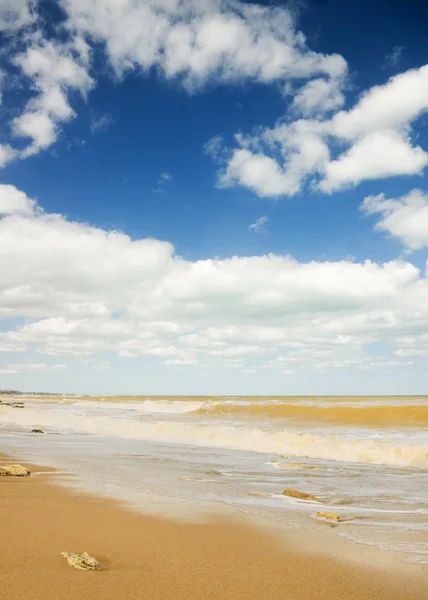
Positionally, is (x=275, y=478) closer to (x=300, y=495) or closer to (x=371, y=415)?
(x=300, y=495)

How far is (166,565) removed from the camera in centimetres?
485

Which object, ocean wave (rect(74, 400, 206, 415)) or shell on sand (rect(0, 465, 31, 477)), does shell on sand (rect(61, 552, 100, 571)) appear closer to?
shell on sand (rect(0, 465, 31, 477))

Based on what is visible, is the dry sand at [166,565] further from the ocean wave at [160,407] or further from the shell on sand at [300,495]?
the ocean wave at [160,407]

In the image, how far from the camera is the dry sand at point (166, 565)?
4.18m

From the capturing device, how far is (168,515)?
7.11 metres

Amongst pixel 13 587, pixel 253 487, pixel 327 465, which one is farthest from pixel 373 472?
pixel 13 587

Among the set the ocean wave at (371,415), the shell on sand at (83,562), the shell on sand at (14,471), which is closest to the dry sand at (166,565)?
the shell on sand at (83,562)

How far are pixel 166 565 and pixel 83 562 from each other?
2.77ft

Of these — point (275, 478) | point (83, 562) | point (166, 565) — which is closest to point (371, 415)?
point (275, 478)

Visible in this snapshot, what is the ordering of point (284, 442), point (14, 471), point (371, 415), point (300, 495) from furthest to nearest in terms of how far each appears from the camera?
point (371, 415) < point (284, 442) < point (14, 471) < point (300, 495)

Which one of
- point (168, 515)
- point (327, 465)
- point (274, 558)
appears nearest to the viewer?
point (274, 558)

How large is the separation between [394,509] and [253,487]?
306 cm

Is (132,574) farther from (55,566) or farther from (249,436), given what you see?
(249,436)

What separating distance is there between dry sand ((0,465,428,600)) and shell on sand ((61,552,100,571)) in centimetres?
8
